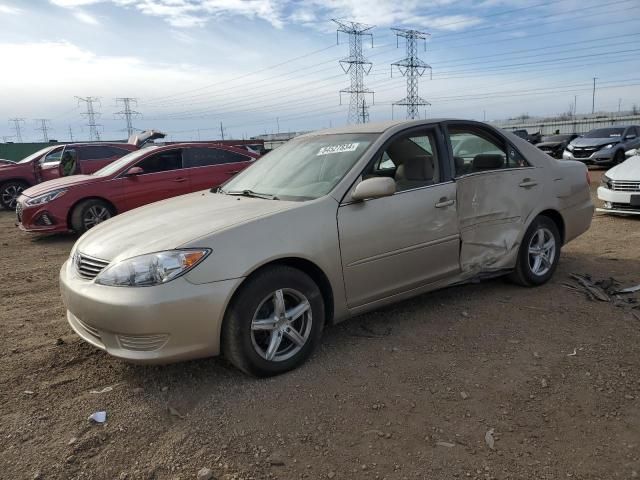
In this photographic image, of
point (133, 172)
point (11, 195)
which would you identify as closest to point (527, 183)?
point (133, 172)

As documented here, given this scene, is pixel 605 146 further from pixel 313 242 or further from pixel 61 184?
pixel 313 242

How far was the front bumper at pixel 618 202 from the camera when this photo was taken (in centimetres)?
810

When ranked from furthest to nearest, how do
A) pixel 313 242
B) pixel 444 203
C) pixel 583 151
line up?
pixel 583 151 → pixel 444 203 → pixel 313 242

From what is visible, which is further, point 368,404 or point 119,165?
point 119,165

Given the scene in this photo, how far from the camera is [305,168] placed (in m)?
4.03

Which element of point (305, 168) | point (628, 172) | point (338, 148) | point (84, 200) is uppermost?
point (338, 148)

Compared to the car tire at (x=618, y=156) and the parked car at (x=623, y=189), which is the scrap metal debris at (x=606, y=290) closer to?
the parked car at (x=623, y=189)

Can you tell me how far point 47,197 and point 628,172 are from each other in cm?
931

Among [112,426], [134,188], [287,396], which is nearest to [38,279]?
[134,188]

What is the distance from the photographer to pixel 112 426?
2803 millimetres

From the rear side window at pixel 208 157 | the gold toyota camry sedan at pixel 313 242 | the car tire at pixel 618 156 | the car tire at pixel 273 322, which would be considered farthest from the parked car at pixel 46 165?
the car tire at pixel 618 156

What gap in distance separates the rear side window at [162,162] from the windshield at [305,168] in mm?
4745

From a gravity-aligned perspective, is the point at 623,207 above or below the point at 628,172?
below

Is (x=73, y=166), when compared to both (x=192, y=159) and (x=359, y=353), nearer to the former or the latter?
(x=192, y=159)
